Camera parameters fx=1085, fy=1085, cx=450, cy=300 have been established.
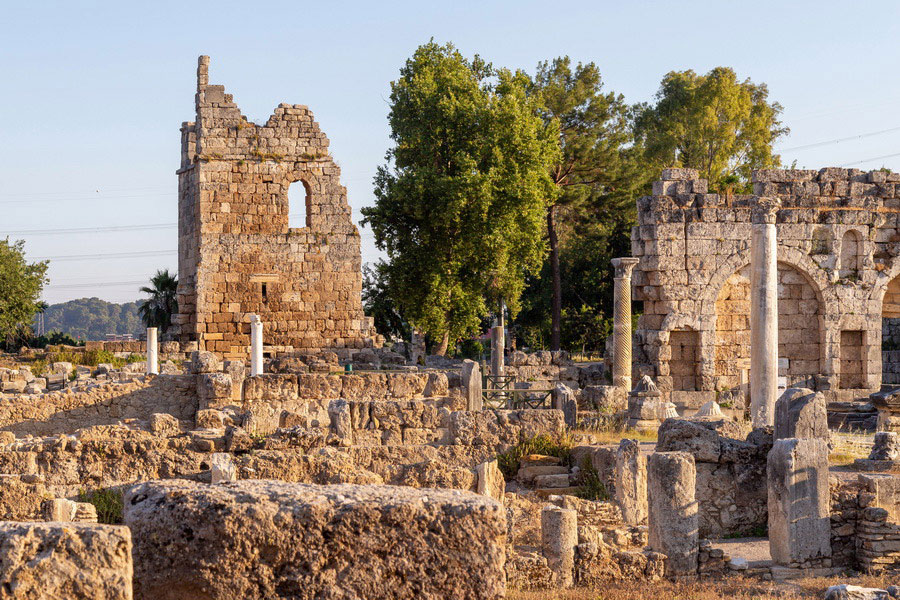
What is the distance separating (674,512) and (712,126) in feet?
111

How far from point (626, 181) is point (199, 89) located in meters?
19.4

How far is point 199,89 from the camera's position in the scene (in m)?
27.8

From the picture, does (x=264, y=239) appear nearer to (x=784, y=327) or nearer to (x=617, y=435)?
(x=784, y=327)

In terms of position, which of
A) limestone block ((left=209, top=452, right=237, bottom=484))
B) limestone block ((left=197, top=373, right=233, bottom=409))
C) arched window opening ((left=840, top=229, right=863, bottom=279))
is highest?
arched window opening ((left=840, top=229, right=863, bottom=279))

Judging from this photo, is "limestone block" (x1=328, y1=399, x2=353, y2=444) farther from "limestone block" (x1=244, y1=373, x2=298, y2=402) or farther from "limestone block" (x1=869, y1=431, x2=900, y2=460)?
"limestone block" (x1=869, y1=431, x2=900, y2=460)

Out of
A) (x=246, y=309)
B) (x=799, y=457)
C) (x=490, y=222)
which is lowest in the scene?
(x=799, y=457)

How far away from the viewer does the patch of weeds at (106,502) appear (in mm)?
9953

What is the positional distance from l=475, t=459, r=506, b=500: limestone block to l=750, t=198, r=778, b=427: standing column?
7.42m

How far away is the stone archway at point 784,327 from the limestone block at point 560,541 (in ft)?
47.0

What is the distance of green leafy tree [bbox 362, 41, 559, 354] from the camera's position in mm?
29641

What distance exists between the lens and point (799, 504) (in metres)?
9.67

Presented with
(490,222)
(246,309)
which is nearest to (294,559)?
(246,309)

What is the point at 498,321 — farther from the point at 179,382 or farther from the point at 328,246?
the point at 179,382

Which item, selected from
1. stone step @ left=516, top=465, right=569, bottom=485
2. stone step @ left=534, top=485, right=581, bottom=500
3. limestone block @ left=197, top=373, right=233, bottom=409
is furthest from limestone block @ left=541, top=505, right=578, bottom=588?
limestone block @ left=197, top=373, right=233, bottom=409
